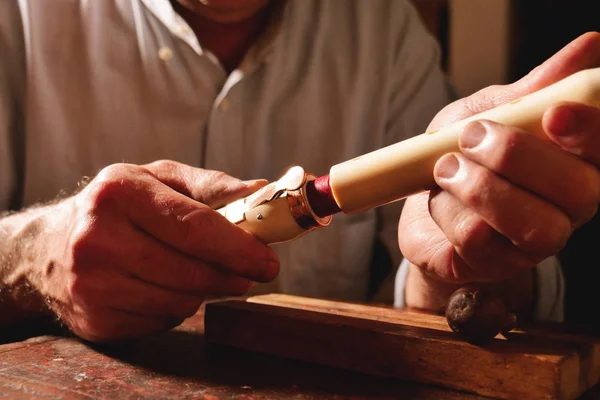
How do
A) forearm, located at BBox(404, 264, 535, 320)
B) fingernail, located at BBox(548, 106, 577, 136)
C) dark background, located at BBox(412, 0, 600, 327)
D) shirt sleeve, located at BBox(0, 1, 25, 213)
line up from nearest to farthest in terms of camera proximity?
fingernail, located at BBox(548, 106, 577, 136) → forearm, located at BBox(404, 264, 535, 320) → shirt sleeve, located at BBox(0, 1, 25, 213) → dark background, located at BBox(412, 0, 600, 327)

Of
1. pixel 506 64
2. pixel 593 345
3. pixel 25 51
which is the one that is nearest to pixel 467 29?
pixel 506 64

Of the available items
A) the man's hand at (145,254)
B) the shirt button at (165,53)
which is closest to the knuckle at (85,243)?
the man's hand at (145,254)

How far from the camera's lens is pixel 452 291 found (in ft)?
3.00

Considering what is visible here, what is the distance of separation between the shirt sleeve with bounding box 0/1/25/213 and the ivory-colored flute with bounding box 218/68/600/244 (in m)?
0.70

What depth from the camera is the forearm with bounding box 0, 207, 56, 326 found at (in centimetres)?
84

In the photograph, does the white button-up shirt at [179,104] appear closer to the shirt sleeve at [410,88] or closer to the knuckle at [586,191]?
the shirt sleeve at [410,88]

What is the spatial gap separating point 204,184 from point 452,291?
17.0 inches

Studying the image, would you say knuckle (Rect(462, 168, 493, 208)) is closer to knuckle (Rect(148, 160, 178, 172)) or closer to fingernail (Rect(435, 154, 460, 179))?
fingernail (Rect(435, 154, 460, 179))

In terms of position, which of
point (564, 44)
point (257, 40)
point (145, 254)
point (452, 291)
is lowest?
point (452, 291)

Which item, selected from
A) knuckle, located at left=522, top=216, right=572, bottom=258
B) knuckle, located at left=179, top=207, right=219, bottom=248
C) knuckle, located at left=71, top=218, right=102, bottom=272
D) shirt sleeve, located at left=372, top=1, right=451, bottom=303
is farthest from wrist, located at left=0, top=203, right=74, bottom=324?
shirt sleeve, located at left=372, top=1, right=451, bottom=303

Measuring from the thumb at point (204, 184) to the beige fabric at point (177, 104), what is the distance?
48cm

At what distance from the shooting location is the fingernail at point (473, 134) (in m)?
0.55

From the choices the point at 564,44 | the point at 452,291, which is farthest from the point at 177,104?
the point at 564,44

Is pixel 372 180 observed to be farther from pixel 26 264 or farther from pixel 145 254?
pixel 26 264
